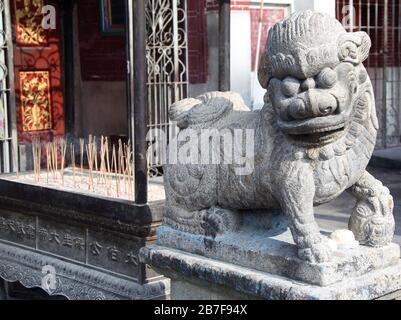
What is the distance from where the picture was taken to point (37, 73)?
8039 mm

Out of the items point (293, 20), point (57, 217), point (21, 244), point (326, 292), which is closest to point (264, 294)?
point (326, 292)

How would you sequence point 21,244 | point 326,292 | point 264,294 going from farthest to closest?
point 21,244, point 264,294, point 326,292

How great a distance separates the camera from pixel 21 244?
5266mm

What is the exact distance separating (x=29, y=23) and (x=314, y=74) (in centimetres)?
611

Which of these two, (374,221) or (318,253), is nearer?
(318,253)

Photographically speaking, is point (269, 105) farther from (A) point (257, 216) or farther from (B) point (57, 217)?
(B) point (57, 217)

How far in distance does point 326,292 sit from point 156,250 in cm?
95

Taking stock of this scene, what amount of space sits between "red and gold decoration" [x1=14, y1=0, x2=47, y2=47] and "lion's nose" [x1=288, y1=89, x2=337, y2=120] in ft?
19.8

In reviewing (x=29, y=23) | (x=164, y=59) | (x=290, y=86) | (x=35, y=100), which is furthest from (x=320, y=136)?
(x=29, y=23)

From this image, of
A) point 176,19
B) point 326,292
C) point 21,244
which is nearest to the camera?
point 326,292

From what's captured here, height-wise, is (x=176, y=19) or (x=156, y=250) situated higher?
(x=176, y=19)

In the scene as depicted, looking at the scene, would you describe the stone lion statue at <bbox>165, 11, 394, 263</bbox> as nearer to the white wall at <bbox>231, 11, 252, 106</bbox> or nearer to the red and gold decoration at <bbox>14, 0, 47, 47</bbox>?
the white wall at <bbox>231, 11, 252, 106</bbox>

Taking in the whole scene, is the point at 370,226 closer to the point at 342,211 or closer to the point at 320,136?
the point at 320,136

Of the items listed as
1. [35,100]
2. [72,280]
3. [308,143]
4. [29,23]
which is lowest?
[72,280]
